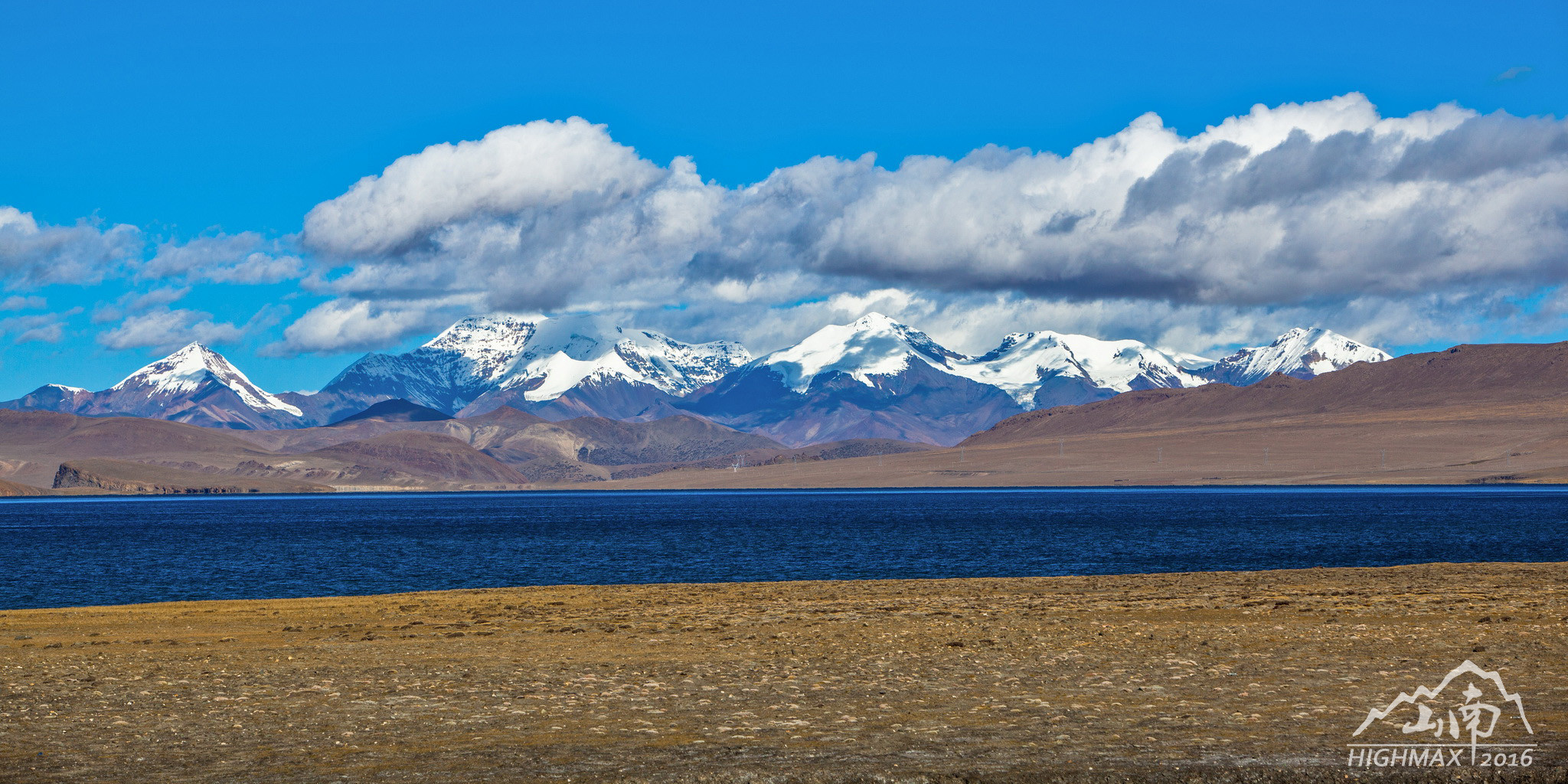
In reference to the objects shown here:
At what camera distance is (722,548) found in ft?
293

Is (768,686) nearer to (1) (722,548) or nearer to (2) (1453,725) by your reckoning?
(2) (1453,725)

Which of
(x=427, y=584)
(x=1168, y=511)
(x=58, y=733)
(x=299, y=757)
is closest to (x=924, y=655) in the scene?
(x=299, y=757)

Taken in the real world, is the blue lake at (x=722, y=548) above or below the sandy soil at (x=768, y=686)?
below

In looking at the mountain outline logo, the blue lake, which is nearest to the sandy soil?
the mountain outline logo

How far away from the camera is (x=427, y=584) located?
2409 inches

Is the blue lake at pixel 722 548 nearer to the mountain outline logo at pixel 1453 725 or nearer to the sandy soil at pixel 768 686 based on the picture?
the sandy soil at pixel 768 686

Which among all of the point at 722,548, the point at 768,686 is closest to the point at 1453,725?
the point at 768,686

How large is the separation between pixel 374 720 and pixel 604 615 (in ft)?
56.2

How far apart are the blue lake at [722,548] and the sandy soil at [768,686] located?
25223mm

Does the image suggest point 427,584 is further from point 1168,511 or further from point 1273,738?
point 1168,511

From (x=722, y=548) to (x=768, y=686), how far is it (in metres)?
68.2

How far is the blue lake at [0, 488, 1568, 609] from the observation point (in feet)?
206

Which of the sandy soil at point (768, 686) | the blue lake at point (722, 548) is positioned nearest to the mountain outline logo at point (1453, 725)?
the sandy soil at point (768, 686)

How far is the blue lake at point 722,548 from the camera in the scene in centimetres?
6275
